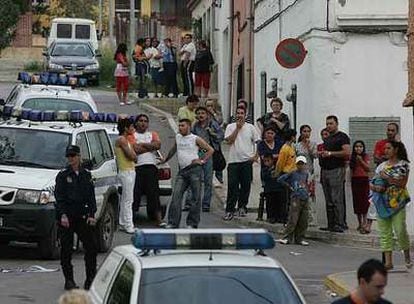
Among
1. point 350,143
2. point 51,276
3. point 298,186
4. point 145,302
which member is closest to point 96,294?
point 145,302

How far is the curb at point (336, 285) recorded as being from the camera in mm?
14180

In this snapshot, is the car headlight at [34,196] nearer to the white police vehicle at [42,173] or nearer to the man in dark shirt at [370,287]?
the white police vehicle at [42,173]

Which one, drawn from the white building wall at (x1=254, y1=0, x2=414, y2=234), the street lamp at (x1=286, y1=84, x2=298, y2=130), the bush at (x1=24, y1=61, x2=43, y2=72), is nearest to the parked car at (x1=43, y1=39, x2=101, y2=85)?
the bush at (x1=24, y1=61, x2=43, y2=72)

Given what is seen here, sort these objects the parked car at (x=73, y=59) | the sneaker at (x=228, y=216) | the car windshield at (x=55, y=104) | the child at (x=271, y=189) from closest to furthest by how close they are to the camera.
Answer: the child at (x=271, y=189) < the sneaker at (x=228, y=216) < the car windshield at (x=55, y=104) < the parked car at (x=73, y=59)

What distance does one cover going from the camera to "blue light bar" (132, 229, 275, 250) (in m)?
8.74

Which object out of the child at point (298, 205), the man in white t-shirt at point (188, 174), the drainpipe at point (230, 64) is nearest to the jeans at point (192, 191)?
the man in white t-shirt at point (188, 174)

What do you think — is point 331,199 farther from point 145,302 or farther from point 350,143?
point 145,302

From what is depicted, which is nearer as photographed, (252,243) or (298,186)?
(252,243)

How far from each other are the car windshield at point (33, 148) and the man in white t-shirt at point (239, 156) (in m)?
4.30

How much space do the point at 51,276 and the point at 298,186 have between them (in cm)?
501

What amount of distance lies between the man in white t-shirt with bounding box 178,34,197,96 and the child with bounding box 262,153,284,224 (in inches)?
766

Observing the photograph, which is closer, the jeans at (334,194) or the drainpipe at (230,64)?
the jeans at (334,194)

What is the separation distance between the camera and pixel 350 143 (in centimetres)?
2061

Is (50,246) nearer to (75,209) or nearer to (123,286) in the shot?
(75,209)
